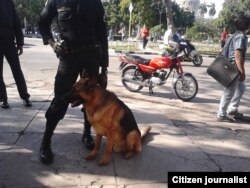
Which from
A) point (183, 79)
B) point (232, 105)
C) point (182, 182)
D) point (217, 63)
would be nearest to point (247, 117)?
point (232, 105)

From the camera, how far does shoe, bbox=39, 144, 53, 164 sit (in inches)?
150

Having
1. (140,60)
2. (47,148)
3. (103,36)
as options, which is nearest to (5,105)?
(47,148)

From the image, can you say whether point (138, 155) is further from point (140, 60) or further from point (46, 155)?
point (140, 60)

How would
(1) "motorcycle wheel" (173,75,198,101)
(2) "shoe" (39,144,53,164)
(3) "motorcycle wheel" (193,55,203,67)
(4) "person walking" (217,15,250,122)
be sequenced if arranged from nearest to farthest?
1. (2) "shoe" (39,144,53,164)
2. (4) "person walking" (217,15,250,122)
3. (1) "motorcycle wheel" (173,75,198,101)
4. (3) "motorcycle wheel" (193,55,203,67)

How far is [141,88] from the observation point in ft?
28.1

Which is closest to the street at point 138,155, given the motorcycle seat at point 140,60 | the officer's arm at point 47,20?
the officer's arm at point 47,20

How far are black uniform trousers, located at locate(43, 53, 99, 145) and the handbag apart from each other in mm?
2848

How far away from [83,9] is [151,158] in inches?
71.5

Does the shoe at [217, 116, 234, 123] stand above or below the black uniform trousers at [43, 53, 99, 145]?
below

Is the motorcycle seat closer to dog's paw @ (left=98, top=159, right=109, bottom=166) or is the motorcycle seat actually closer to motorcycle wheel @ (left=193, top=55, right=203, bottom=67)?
dog's paw @ (left=98, top=159, right=109, bottom=166)

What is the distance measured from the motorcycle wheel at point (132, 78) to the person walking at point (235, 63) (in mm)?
2645

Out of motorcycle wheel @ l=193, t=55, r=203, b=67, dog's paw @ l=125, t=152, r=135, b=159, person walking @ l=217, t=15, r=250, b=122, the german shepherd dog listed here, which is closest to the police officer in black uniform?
the german shepherd dog

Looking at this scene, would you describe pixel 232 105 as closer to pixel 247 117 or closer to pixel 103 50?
pixel 247 117

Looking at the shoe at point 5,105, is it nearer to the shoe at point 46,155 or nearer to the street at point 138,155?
the street at point 138,155
